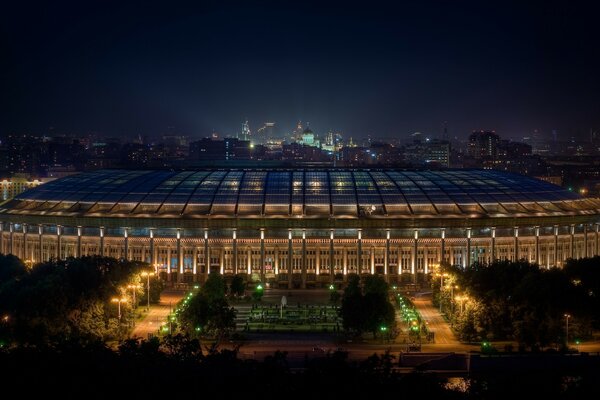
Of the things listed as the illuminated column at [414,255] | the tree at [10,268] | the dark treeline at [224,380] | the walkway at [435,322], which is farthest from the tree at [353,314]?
the tree at [10,268]

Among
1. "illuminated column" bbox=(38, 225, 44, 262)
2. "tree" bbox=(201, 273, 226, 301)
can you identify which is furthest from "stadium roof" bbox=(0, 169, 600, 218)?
"tree" bbox=(201, 273, 226, 301)

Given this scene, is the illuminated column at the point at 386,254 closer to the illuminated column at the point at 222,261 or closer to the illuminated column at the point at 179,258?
the illuminated column at the point at 222,261

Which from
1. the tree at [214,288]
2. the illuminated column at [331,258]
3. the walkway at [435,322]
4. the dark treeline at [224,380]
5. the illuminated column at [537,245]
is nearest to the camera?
the dark treeline at [224,380]

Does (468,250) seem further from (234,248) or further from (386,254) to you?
(234,248)

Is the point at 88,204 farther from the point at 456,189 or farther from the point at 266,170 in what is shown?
the point at 456,189

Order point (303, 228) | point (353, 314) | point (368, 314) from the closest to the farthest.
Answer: point (368, 314)
point (353, 314)
point (303, 228)

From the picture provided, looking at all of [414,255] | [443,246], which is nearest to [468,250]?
[443,246]

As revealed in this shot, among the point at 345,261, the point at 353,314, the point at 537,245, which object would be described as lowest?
the point at 353,314
